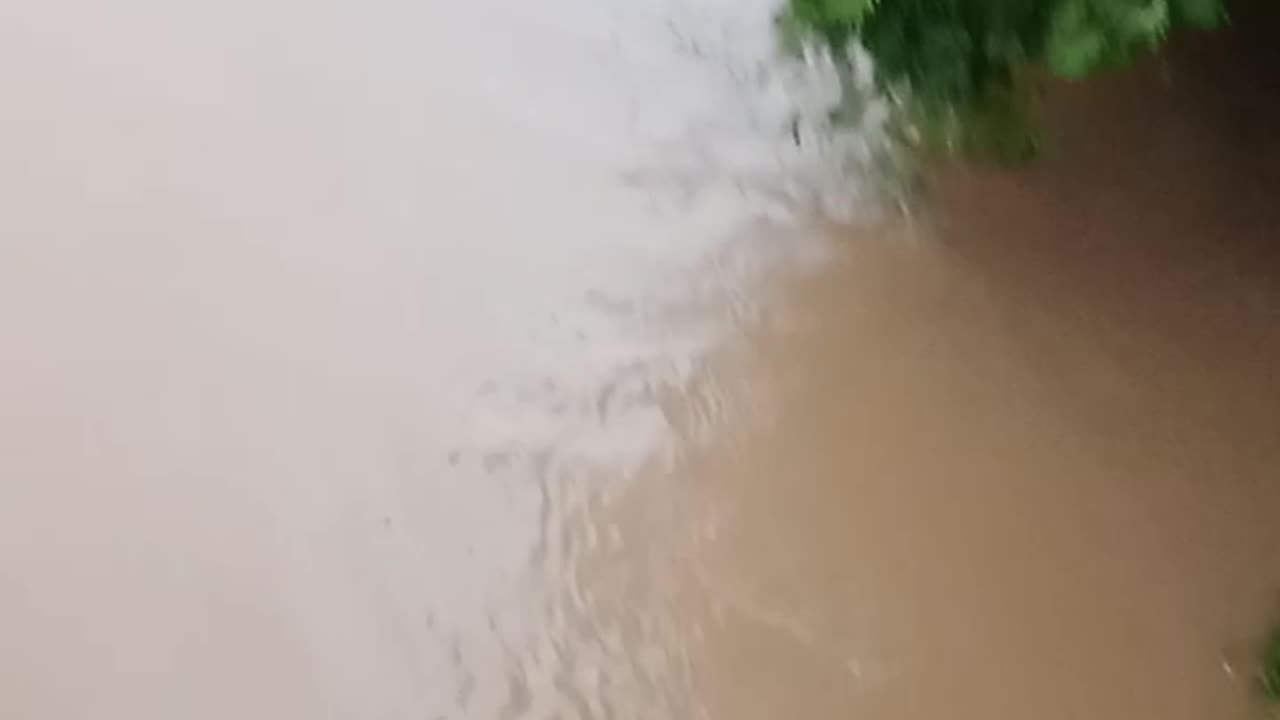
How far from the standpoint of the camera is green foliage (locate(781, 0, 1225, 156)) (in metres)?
0.79

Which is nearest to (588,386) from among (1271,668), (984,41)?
(984,41)

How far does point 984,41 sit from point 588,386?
284 mm

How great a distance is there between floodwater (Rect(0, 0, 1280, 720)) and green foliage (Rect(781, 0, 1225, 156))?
0.28 feet

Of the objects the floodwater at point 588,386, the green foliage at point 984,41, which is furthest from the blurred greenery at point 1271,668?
the green foliage at point 984,41

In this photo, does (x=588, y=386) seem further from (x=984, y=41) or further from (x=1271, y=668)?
(x=1271, y=668)

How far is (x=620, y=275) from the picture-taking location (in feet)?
3.07

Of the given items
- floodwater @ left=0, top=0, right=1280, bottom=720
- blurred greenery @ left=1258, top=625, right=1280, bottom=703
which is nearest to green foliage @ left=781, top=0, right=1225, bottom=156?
floodwater @ left=0, top=0, right=1280, bottom=720

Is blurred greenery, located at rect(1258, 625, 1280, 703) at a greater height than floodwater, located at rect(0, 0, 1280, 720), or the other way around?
floodwater, located at rect(0, 0, 1280, 720)

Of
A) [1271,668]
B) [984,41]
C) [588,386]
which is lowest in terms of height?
[1271,668]

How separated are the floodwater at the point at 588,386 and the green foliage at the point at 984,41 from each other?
3.3 inches

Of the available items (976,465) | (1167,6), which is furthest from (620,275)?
(1167,6)

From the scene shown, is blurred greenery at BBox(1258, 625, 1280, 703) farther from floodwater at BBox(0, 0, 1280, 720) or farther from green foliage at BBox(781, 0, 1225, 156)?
green foliage at BBox(781, 0, 1225, 156)

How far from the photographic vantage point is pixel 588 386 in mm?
903

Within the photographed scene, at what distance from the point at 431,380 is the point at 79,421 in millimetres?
183
